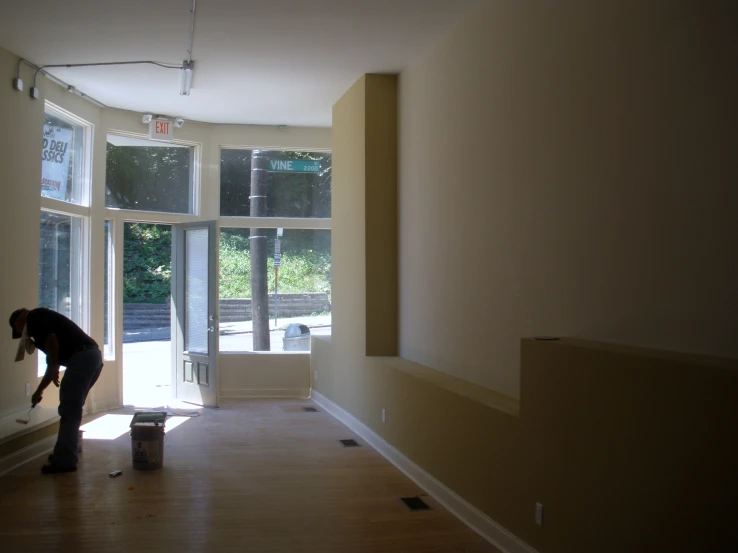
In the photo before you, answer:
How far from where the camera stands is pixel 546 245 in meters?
4.00

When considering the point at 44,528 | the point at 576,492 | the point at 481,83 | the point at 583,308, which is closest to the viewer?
the point at 576,492

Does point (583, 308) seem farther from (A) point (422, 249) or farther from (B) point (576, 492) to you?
(A) point (422, 249)

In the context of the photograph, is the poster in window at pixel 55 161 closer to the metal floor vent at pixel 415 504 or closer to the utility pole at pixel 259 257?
the utility pole at pixel 259 257

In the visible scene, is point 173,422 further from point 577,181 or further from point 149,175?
point 577,181

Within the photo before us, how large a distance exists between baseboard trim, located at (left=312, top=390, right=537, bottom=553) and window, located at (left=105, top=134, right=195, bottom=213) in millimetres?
3751

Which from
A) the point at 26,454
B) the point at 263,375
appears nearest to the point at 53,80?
the point at 26,454

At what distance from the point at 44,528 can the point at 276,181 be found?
19.2 feet

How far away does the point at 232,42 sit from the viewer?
233 inches

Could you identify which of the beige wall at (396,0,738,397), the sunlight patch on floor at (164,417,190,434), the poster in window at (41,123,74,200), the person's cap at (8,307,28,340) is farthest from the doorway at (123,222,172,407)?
the beige wall at (396,0,738,397)

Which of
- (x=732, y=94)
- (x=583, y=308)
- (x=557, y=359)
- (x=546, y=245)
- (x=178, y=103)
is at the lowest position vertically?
(x=557, y=359)

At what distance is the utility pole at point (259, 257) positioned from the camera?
30.3 ft

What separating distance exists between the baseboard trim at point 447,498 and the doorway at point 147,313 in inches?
135

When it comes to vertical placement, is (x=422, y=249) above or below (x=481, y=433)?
above

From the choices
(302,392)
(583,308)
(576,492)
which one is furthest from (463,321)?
(302,392)
